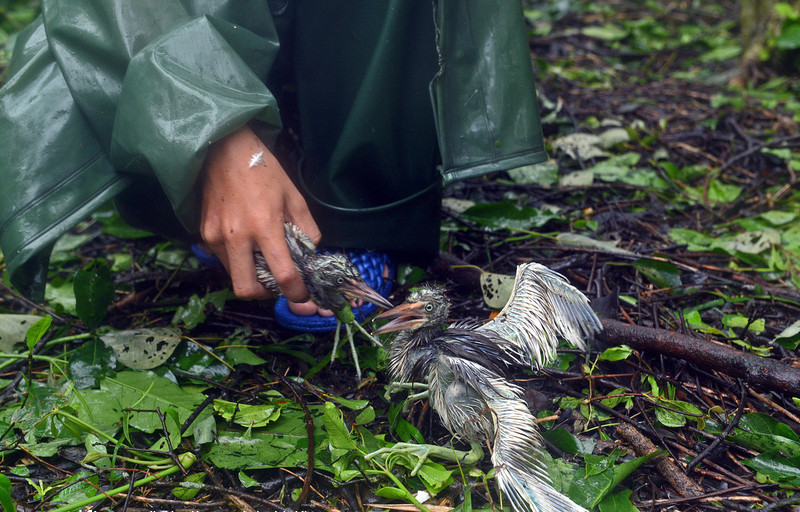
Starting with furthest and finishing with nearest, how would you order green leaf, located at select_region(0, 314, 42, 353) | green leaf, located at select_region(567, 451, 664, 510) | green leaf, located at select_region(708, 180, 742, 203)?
green leaf, located at select_region(708, 180, 742, 203)
green leaf, located at select_region(0, 314, 42, 353)
green leaf, located at select_region(567, 451, 664, 510)

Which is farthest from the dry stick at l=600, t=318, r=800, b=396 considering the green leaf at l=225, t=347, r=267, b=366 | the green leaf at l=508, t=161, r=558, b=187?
the green leaf at l=508, t=161, r=558, b=187

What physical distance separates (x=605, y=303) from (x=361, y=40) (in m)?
1.57

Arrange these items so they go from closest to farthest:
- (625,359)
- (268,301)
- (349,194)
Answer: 1. (625,359)
2. (349,194)
3. (268,301)

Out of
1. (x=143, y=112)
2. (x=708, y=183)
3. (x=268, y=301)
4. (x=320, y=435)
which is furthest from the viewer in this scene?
(x=708, y=183)

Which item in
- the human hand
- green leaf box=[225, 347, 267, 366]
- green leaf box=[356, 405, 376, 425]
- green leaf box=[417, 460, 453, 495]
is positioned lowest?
green leaf box=[417, 460, 453, 495]

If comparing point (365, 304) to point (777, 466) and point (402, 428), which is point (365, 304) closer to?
point (402, 428)

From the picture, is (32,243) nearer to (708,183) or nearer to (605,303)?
(605,303)

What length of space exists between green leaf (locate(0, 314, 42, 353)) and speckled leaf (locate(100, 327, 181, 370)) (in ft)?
1.41

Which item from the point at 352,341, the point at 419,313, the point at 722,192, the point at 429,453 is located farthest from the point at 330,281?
the point at 722,192

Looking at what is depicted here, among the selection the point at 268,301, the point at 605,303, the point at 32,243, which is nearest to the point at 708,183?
the point at 605,303

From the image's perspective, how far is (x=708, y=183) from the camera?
4.00 m

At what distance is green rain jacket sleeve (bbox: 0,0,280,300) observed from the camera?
2039 millimetres

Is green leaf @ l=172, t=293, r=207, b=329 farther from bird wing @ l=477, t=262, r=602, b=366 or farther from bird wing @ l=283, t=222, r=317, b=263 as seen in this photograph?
bird wing @ l=477, t=262, r=602, b=366

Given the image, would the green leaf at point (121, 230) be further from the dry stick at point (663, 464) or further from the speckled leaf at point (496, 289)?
the dry stick at point (663, 464)
